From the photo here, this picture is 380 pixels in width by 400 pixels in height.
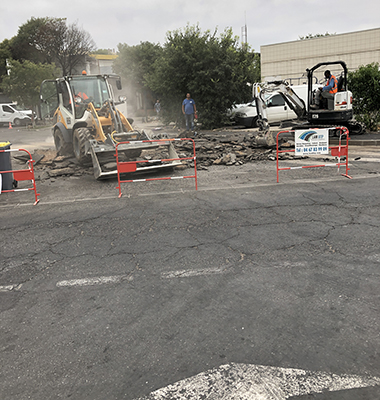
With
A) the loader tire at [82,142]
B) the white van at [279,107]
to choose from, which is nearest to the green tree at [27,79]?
the white van at [279,107]

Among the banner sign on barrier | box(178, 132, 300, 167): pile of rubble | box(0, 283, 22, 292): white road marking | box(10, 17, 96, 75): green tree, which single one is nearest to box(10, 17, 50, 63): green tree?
box(10, 17, 96, 75): green tree

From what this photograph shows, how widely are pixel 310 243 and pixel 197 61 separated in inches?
790

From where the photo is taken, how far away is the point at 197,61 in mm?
23656

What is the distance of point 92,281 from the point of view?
4.88m

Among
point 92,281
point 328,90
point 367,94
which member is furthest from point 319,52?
point 92,281

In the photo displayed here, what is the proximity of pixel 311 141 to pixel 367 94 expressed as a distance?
9660 mm

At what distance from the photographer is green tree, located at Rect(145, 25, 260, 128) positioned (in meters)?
23.4

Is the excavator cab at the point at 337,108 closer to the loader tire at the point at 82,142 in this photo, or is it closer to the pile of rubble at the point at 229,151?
the pile of rubble at the point at 229,151

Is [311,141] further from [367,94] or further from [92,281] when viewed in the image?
[367,94]

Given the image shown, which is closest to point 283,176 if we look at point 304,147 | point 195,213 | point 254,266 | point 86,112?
point 304,147

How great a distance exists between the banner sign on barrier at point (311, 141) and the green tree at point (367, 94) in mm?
9183

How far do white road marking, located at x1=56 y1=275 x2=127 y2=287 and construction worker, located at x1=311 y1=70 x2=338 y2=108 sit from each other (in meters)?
13.8

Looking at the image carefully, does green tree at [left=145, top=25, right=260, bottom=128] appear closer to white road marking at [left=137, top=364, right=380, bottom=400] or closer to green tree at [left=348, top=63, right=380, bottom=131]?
green tree at [left=348, top=63, right=380, bottom=131]

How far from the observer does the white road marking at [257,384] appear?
9.62 ft
